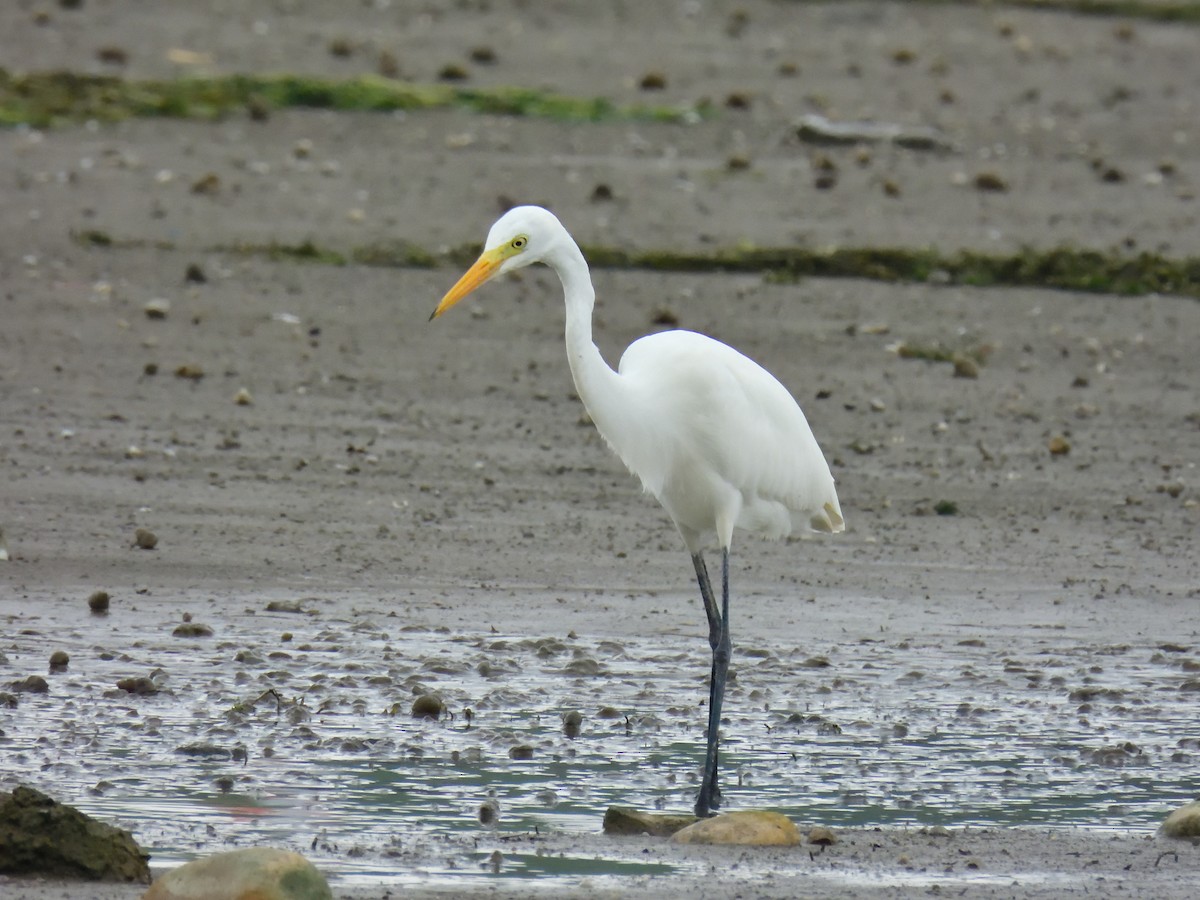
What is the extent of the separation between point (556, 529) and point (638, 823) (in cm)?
357

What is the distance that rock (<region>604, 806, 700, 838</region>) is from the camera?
18.4ft

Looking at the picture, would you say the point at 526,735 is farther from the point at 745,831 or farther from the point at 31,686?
the point at 31,686

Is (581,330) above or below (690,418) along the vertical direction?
above

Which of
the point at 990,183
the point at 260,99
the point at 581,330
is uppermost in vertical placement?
the point at 260,99

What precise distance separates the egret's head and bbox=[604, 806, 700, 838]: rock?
1.61m

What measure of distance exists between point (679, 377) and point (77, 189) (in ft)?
26.3

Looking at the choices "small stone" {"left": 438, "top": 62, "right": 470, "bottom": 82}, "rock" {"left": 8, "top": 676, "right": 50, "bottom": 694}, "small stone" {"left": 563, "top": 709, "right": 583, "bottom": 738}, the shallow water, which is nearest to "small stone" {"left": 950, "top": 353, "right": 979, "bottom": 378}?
the shallow water

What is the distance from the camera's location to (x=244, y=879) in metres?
4.56

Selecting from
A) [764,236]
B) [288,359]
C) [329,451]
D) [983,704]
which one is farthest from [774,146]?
[983,704]

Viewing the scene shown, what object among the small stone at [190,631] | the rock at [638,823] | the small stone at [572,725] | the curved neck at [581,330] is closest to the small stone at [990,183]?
the small stone at [190,631]

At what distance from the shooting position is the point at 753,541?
9.30 meters

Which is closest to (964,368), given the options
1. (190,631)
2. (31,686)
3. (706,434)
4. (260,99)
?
(706,434)

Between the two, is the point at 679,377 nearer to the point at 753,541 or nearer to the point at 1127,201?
the point at 753,541

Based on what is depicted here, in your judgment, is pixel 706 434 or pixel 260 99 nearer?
pixel 706 434
